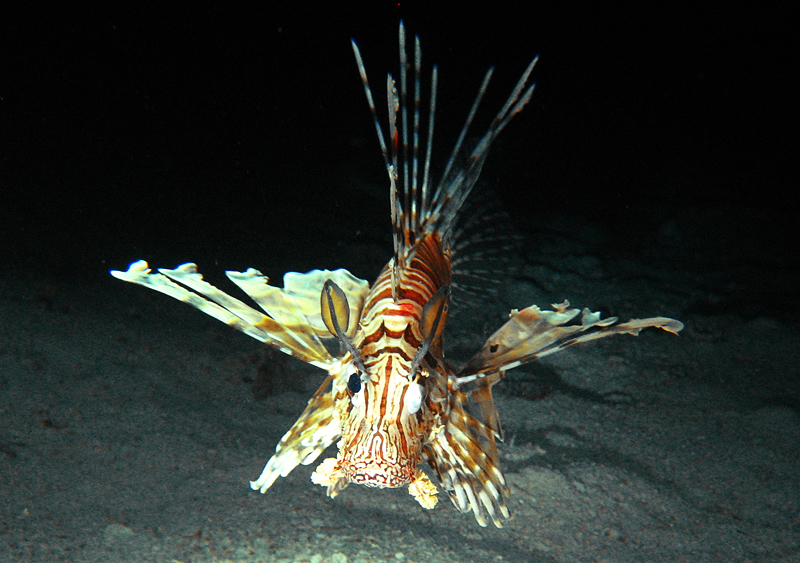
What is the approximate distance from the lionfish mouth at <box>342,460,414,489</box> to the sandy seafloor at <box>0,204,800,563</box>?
35.2 inches

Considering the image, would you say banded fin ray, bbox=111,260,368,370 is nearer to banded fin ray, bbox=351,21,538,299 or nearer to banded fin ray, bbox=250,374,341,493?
banded fin ray, bbox=250,374,341,493

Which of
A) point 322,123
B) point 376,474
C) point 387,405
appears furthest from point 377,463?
point 322,123

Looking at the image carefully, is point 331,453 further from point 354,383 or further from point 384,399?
point 384,399

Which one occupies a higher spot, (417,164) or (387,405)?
(417,164)

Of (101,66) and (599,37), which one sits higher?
(599,37)

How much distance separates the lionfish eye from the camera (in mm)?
1844

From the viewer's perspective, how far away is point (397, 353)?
187cm

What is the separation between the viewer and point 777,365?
4211mm

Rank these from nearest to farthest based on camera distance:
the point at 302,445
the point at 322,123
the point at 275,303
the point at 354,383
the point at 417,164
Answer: the point at 354,383 → the point at 302,445 → the point at 275,303 → the point at 417,164 → the point at 322,123

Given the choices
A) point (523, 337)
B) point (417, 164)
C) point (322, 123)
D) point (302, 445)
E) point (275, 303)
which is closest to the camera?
point (302, 445)

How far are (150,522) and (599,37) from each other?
1570 cm

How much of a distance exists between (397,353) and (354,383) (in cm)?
20

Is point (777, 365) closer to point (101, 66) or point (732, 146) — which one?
point (732, 146)

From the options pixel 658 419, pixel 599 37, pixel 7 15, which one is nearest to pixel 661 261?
pixel 658 419
